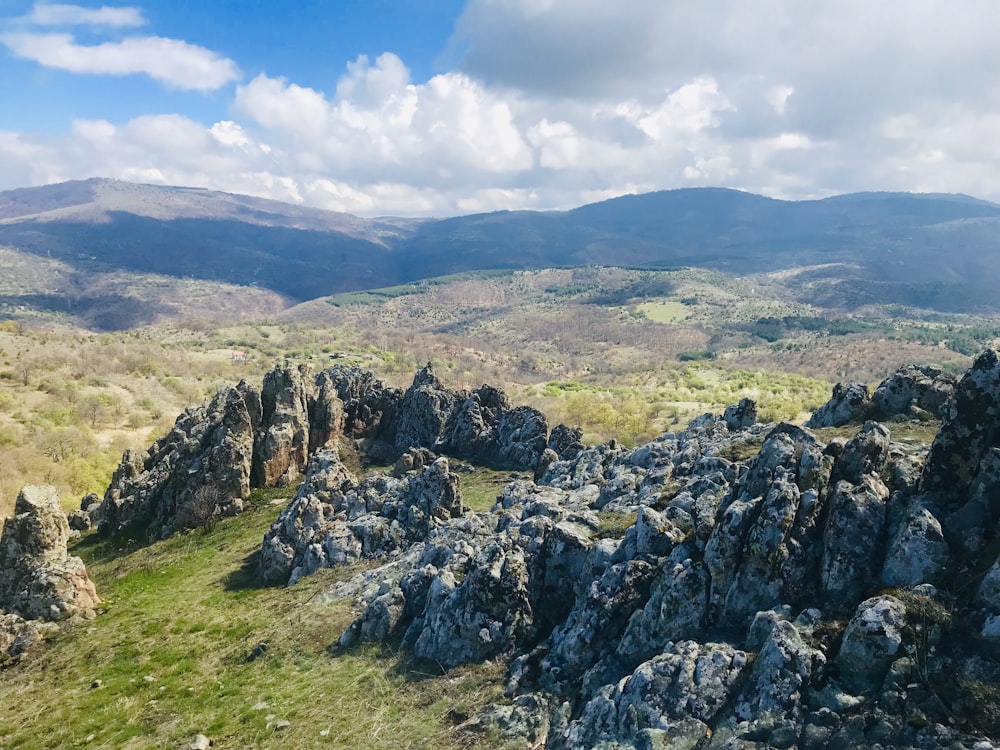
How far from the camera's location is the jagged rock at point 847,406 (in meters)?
30.3

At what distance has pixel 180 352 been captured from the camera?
148750 millimetres

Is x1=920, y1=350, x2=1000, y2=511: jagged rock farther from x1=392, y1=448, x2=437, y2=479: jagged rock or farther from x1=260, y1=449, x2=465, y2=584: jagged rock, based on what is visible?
x1=392, y1=448, x2=437, y2=479: jagged rock

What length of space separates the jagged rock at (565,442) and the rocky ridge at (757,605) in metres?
27.6

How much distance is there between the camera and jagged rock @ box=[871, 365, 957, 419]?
27.6 meters

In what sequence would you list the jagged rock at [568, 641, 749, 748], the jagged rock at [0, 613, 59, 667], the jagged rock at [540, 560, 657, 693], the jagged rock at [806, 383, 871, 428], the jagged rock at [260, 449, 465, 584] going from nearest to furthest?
the jagged rock at [568, 641, 749, 748] → the jagged rock at [540, 560, 657, 693] → the jagged rock at [0, 613, 59, 667] → the jagged rock at [806, 383, 871, 428] → the jagged rock at [260, 449, 465, 584]

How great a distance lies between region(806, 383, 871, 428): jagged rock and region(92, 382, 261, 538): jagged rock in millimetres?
41515

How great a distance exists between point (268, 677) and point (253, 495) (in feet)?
93.9

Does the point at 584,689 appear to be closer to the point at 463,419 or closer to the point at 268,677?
the point at 268,677

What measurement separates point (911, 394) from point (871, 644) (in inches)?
810

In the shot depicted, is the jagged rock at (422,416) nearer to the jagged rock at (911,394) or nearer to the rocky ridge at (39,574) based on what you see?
the rocky ridge at (39,574)

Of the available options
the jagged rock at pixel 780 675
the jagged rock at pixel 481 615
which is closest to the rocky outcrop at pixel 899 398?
the jagged rock at pixel 780 675

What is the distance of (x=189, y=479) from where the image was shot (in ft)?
145

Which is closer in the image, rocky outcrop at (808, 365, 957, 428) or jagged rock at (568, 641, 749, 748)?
jagged rock at (568, 641, 749, 748)

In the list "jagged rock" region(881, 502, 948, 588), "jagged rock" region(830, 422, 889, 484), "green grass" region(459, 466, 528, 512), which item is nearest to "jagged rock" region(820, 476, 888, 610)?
"jagged rock" region(881, 502, 948, 588)
